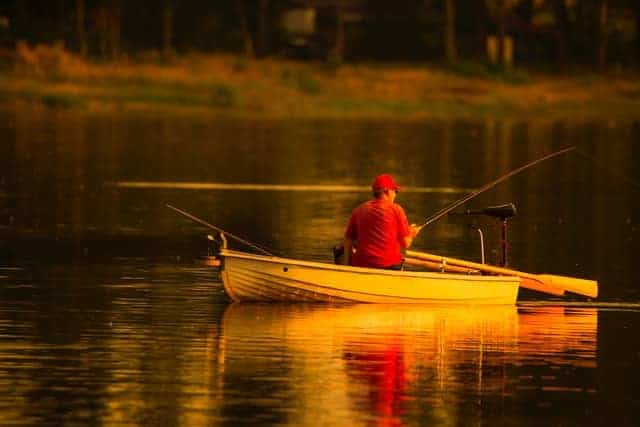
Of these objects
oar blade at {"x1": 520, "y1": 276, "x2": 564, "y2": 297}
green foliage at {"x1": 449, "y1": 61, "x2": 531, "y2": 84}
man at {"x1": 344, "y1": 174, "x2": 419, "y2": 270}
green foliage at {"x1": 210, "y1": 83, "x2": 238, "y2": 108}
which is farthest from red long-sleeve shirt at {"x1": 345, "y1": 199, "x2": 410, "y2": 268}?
green foliage at {"x1": 449, "y1": 61, "x2": 531, "y2": 84}

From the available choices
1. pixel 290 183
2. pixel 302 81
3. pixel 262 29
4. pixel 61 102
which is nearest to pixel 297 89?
pixel 302 81

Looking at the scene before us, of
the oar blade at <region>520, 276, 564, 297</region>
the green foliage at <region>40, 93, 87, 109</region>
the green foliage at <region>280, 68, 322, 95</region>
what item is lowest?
the oar blade at <region>520, 276, 564, 297</region>

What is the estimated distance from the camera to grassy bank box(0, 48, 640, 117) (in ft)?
218

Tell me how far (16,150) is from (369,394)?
30147 millimetres

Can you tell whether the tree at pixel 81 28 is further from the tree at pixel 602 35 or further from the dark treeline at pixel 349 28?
the tree at pixel 602 35

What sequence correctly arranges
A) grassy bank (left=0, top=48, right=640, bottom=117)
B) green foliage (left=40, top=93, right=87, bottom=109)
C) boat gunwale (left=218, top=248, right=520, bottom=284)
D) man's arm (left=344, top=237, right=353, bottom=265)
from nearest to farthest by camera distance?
Result: boat gunwale (left=218, top=248, right=520, bottom=284), man's arm (left=344, top=237, right=353, bottom=265), green foliage (left=40, top=93, right=87, bottom=109), grassy bank (left=0, top=48, right=640, bottom=117)

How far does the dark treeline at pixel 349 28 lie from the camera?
80188mm

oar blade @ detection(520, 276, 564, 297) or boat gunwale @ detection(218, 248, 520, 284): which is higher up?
boat gunwale @ detection(218, 248, 520, 284)

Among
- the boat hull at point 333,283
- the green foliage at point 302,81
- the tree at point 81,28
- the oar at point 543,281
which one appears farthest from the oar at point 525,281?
the tree at point 81,28

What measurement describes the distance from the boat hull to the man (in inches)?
9.5

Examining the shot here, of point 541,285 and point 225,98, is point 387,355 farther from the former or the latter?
point 225,98

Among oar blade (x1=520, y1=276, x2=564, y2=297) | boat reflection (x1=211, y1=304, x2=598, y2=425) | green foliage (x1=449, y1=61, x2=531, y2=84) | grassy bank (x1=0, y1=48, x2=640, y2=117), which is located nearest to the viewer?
boat reflection (x1=211, y1=304, x2=598, y2=425)

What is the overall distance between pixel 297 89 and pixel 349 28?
2523cm

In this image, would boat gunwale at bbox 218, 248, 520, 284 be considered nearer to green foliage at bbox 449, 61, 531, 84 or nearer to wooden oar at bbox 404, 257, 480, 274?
wooden oar at bbox 404, 257, 480, 274
